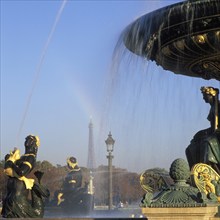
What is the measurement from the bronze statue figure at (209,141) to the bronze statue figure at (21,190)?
3.20 m

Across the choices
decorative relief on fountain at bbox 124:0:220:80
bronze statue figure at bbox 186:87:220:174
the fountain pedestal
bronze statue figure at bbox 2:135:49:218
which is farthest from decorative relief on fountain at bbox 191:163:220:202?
bronze statue figure at bbox 2:135:49:218

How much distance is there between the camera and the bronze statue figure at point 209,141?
1074cm

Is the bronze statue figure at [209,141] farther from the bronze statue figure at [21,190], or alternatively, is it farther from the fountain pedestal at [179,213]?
the fountain pedestal at [179,213]

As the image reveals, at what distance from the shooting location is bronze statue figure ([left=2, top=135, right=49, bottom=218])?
973cm

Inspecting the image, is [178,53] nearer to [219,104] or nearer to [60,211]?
[219,104]

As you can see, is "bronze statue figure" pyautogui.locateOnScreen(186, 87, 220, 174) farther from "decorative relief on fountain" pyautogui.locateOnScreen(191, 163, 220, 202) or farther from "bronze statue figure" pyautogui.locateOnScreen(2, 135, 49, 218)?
"bronze statue figure" pyautogui.locateOnScreen(2, 135, 49, 218)

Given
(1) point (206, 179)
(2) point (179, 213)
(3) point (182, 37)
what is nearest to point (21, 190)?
(1) point (206, 179)

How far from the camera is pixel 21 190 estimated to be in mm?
9875

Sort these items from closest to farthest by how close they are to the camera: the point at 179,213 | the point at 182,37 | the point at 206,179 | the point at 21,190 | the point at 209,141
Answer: the point at 179,213, the point at 206,179, the point at 21,190, the point at 182,37, the point at 209,141

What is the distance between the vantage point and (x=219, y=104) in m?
11.6

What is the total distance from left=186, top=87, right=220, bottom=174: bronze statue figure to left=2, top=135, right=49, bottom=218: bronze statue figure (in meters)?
3.20

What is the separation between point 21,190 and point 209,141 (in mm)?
3809

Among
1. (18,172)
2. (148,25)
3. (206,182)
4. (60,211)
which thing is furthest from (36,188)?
(60,211)

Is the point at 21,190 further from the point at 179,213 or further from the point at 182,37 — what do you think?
the point at 182,37
